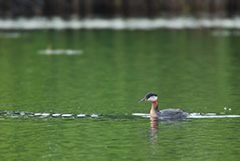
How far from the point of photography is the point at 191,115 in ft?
45.6

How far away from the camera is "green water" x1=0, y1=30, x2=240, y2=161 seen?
36.2ft

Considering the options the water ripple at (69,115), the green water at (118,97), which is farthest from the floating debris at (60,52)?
the water ripple at (69,115)

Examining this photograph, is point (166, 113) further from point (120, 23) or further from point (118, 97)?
point (120, 23)

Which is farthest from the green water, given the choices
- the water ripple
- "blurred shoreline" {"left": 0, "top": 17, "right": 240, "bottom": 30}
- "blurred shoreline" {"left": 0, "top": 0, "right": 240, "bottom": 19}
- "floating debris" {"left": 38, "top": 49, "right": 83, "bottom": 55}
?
"blurred shoreline" {"left": 0, "top": 0, "right": 240, "bottom": 19}

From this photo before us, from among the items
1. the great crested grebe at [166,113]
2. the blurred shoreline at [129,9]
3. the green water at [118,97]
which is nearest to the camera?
the green water at [118,97]

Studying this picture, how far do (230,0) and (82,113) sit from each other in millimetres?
43548

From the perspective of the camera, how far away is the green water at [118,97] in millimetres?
11023

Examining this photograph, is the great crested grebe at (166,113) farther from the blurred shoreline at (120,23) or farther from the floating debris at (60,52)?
the blurred shoreline at (120,23)

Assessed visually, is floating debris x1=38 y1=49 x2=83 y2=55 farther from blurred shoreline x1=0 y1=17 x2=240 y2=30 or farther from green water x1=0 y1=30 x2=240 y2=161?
blurred shoreline x1=0 y1=17 x2=240 y2=30

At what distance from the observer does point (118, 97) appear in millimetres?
16781

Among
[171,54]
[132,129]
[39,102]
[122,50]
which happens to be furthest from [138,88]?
[122,50]

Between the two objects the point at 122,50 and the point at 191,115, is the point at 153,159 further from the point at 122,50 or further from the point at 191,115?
the point at 122,50

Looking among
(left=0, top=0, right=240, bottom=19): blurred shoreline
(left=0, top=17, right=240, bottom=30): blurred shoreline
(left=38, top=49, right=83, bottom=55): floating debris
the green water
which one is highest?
(left=0, top=0, right=240, bottom=19): blurred shoreline

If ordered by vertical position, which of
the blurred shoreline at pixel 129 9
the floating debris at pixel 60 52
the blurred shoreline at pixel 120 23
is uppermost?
the blurred shoreline at pixel 129 9
